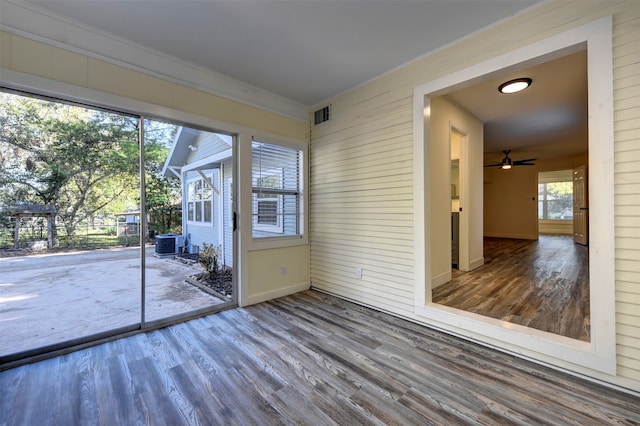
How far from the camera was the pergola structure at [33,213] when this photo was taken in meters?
2.17

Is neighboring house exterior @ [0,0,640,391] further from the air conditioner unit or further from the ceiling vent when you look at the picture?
the air conditioner unit

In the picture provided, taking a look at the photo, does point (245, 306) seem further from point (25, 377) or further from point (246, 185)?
point (25, 377)

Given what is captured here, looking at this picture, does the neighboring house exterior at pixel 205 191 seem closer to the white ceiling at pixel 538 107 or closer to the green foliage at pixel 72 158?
the green foliage at pixel 72 158

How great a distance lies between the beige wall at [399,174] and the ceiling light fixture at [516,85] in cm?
131

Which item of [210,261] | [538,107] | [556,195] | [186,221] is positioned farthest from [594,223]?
[556,195]

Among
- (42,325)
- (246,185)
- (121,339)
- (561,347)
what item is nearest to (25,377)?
(121,339)

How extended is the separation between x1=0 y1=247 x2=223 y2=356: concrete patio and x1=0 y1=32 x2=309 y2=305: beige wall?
0.87m

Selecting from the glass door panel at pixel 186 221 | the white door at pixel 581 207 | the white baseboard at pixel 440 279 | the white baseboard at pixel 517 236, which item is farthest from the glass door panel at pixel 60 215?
the white baseboard at pixel 517 236

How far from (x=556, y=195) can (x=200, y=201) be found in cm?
1296

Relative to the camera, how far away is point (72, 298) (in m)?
3.23

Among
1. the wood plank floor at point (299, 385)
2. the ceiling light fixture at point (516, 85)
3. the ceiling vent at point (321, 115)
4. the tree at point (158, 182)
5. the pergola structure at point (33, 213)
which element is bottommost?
the wood plank floor at point (299, 385)

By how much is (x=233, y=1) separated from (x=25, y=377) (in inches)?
124

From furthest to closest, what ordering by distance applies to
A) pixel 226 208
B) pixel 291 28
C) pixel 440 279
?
pixel 226 208
pixel 440 279
pixel 291 28

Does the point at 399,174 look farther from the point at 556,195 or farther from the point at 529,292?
the point at 556,195
